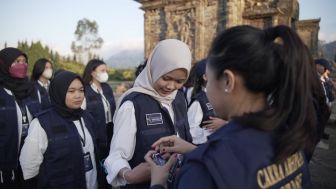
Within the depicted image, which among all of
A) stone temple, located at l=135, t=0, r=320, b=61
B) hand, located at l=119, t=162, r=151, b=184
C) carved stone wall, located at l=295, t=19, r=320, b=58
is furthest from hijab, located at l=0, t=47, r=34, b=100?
carved stone wall, located at l=295, t=19, r=320, b=58

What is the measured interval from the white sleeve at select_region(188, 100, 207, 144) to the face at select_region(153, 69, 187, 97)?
1.33 m

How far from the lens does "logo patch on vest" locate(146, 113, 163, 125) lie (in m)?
1.86

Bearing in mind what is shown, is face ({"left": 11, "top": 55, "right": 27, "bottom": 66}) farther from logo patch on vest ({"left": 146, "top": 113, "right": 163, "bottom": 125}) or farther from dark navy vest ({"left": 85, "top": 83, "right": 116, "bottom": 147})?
logo patch on vest ({"left": 146, "top": 113, "right": 163, "bottom": 125})

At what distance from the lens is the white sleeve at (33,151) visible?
234 centimetres

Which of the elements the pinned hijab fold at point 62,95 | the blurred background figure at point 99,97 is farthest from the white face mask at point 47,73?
the pinned hijab fold at point 62,95

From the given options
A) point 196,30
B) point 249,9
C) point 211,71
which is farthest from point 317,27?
point 211,71

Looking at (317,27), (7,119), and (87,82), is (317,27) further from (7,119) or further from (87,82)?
(7,119)

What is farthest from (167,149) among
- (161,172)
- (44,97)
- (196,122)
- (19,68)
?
(44,97)

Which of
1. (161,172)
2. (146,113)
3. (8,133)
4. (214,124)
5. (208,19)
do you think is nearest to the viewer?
(161,172)

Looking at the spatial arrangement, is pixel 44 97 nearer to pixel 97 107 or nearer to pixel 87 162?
pixel 97 107

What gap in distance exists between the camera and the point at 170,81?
1.91 m

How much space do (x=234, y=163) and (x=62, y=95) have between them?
219 cm

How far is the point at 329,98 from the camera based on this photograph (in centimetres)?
633

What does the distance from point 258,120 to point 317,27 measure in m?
12.8
